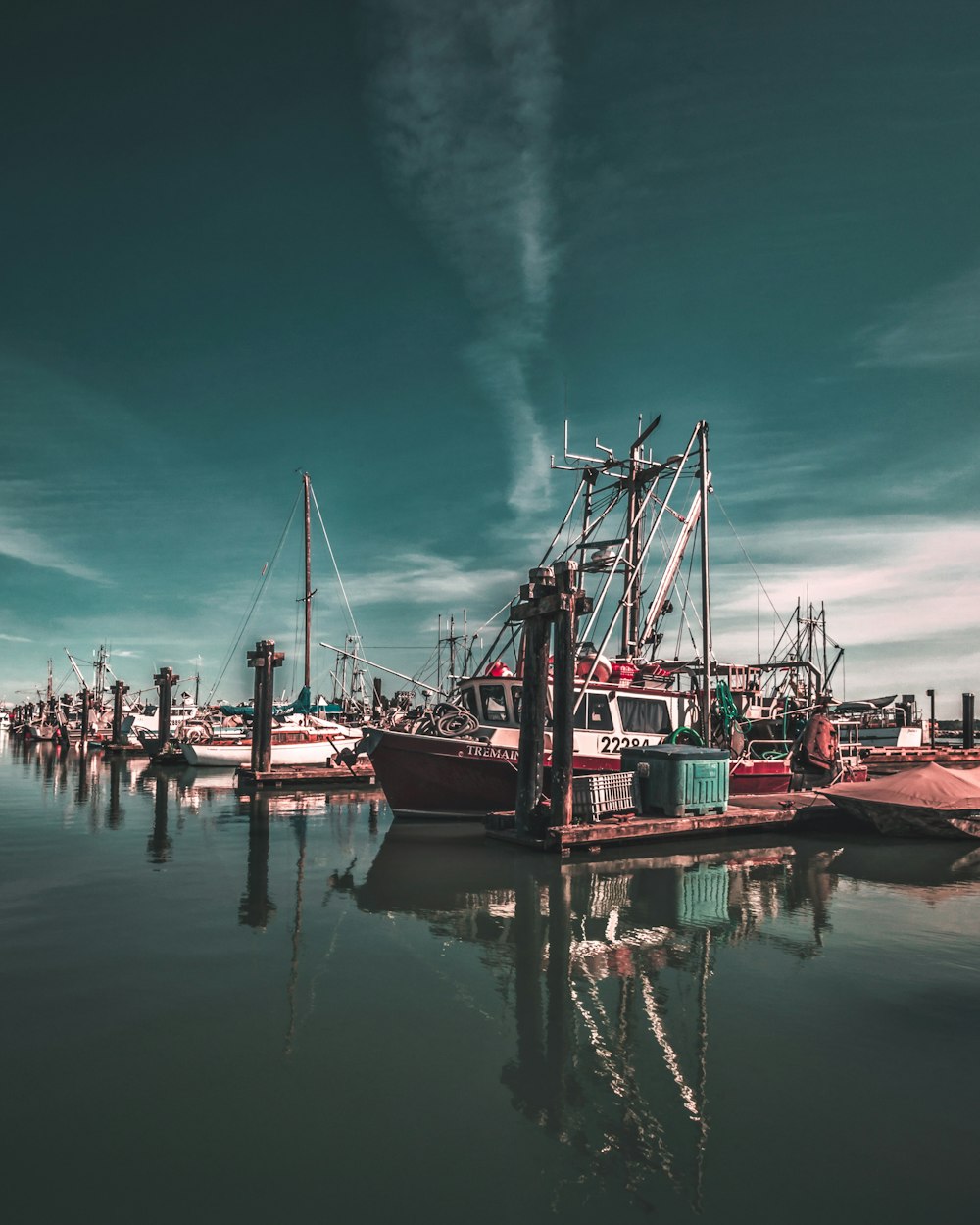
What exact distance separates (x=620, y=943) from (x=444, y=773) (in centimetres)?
1031

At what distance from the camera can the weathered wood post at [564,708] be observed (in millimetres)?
15062

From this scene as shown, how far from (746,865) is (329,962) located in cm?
961

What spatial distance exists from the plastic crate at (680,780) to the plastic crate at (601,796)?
405mm

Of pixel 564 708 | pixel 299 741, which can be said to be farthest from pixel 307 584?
pixel 564 708

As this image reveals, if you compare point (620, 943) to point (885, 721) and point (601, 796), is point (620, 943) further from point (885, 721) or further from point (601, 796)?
point (885, 721)

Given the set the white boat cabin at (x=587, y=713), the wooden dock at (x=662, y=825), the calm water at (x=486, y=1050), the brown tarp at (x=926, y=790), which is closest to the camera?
the calm water at (x=486, y=1050)

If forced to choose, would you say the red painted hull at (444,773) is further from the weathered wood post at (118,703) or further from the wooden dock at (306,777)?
the weathered wood post at (118,703)

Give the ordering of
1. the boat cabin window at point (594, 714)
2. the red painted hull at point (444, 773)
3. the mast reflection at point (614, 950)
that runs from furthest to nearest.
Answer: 1. the boat cabin window at point (594, 714)
2. the red painted hull at point (444, 773)
3. the mast reflection at point (614, 950)

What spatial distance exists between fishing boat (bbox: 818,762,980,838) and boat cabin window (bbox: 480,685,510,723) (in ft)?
27.2

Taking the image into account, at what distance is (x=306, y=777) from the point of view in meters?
29.9

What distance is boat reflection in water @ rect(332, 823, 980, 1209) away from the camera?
5.27 m

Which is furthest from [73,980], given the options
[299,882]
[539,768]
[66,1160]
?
[539,768]

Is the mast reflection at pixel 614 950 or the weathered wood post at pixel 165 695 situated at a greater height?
the weathered wood post at pixel 165 695

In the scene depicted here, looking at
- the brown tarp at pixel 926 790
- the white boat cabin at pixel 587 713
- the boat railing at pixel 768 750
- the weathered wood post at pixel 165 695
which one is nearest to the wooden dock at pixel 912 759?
the boat railing at pixel 768 750
